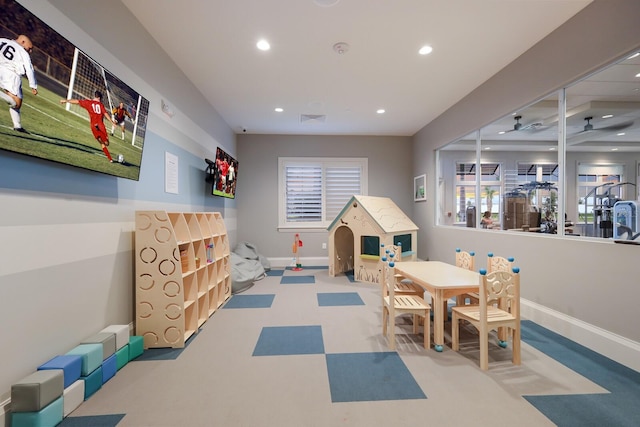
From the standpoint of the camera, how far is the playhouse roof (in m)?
4.54

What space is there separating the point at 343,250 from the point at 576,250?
3.62 metres

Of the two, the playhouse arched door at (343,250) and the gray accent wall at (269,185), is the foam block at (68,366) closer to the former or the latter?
the playhouse arched door at (343,250)

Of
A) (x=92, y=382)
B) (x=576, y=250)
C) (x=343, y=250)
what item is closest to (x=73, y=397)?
(x=92, y=382)

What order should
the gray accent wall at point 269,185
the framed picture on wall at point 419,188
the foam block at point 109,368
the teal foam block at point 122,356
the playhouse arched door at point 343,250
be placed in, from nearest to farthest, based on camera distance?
the foam block at point 109,368 < the teal foam block at point 122,356 < the playhouse arched door at point 343,250 < the framed picture on wall at point 419,188 < the gray accent wall at point 269,185

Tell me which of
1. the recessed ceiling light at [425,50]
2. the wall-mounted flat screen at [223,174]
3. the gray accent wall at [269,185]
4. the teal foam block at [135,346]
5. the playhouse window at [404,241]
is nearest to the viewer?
the teal foam block at [135,346]

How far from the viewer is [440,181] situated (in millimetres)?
5309

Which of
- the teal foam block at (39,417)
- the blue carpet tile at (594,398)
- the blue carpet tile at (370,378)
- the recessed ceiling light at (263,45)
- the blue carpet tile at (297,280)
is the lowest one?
the blue carpet tile at (370,378)

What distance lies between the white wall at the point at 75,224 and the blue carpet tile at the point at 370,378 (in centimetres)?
184

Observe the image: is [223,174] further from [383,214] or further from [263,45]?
[383,214]

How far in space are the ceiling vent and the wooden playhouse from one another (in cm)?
165

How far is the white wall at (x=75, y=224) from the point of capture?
1.46 m

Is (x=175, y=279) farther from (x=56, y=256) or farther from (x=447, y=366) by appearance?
(x=447, y=366)

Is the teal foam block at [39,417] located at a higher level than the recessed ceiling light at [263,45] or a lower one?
lower

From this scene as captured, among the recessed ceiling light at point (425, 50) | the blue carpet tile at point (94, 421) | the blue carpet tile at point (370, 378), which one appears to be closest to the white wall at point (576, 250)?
the recessed ceiling light at point (425, 50)
